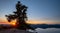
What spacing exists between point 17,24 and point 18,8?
3.81m

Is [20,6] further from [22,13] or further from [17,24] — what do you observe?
[17,24]

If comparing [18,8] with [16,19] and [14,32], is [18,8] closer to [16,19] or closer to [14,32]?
[16,19]

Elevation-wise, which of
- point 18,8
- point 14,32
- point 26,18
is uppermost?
point 18,8

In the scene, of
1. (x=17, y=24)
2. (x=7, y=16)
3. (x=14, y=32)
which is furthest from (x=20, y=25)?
(x=14, y=32)

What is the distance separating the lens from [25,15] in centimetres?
3934

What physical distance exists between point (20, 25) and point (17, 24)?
1017 millimetres

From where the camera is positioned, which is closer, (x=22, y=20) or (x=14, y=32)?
(x=14, y=32)

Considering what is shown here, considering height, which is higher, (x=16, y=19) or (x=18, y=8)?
(x=18, y=8)

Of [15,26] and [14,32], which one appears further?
[15,26]

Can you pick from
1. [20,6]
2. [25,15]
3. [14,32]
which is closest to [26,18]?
[25,15]

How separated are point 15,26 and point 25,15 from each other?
11.7 ft

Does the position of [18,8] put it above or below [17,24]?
above

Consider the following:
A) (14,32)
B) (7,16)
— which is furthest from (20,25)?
(14,32)

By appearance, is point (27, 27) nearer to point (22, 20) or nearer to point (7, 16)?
point (22, 20)
